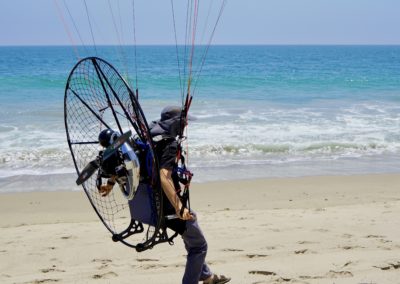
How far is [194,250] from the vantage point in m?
4.07

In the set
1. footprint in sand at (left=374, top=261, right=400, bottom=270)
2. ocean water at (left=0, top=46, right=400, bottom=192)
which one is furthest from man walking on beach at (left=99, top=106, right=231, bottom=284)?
footprint in sand at (left=374, top=261, right=400, bottom=270)

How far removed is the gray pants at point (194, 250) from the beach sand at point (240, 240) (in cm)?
67

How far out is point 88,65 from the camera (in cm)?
390

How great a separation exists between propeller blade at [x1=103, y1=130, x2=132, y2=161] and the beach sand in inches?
64.9

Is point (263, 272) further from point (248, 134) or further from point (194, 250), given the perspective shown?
point (248, 134)

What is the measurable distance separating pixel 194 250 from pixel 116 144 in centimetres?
113

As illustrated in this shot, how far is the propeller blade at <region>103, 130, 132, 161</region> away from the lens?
3.35 metres

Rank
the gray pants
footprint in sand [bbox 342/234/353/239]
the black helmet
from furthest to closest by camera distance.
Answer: footprint in sand [bbox 342/234/353/239], the gray pants, the black helmet

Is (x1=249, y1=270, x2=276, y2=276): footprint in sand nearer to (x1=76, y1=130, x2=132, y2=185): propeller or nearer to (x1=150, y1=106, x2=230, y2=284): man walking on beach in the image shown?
(x1=150, y1=106, x2=230, y2=284): man walking on beach

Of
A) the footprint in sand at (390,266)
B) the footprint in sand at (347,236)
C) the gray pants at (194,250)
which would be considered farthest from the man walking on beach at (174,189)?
the footprint in sand at (347,236)

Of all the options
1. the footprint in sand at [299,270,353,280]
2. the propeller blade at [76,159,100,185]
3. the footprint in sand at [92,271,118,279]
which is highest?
the propeller blade at [76,159,100,185]

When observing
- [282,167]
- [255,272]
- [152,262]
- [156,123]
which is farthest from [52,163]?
[156,123]

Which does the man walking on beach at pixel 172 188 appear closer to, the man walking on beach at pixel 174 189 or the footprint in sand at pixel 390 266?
the man walking on beach at pixel 174 189

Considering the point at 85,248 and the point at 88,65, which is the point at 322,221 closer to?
the point at 85,248
